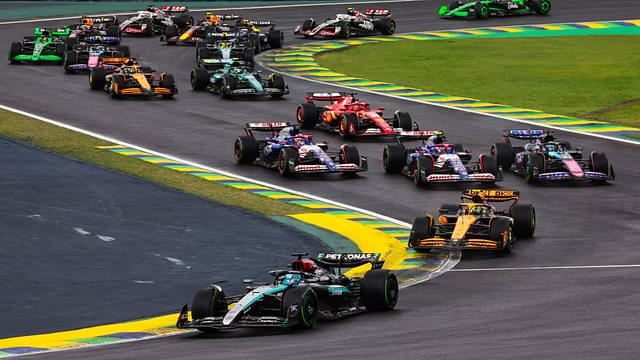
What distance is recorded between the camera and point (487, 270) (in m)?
30.7

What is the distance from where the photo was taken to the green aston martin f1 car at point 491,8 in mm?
81500

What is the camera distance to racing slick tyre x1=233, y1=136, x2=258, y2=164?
1743 inches

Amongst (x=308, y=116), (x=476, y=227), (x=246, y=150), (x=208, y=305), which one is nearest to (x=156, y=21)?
(x=308, y=116)

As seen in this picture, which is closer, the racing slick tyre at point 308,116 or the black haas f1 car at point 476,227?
the black haas f1 car at point 476,227

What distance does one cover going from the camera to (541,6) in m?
82.2

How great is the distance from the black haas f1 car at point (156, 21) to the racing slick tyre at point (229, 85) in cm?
1866

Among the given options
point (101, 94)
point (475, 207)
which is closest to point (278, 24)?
point (101, 94)

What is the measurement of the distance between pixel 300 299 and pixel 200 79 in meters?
35.1

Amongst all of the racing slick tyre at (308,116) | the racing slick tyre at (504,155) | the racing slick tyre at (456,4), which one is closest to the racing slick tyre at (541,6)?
the racing slick tyre at (456,4)

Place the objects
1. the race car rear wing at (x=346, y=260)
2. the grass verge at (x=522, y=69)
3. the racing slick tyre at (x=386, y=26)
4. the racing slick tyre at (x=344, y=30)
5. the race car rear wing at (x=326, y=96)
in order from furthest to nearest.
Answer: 1. the racing slick tyre at (x=386, y=26)
2. the racing slick tyre at (x=344, y=30)
3. the grass verge at (x=522, y=69)
4. the race car rear wing at (x=326, y=96)
5. the race car rear wing at (x=346, y=260)

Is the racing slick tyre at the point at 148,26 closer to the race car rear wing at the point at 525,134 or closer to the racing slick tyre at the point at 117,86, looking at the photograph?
the racing slick tyre at the point at 117,86

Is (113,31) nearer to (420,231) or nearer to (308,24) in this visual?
(308,24)

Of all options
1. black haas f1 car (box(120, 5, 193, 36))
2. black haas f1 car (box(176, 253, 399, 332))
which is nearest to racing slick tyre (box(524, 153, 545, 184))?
black haas f1 car (box(176, 253, 399, 332))

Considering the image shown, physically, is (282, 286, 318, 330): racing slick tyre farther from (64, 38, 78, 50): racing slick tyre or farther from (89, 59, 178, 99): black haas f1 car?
(64, 38, 78, 50): racing slick tyre
